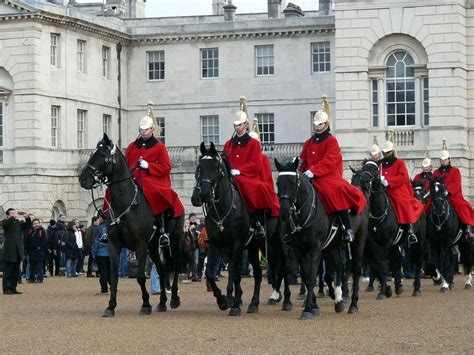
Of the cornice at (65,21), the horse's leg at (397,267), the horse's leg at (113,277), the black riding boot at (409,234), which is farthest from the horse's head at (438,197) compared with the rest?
the cornice at (65,21)

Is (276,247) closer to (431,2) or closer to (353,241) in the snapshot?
(353,241)

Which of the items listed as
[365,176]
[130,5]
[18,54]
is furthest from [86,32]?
[365,176]

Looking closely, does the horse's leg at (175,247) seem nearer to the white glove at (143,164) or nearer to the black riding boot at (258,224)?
the white glove at (143,164)

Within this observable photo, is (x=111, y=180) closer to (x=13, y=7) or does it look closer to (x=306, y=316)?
(x=306, y=316)

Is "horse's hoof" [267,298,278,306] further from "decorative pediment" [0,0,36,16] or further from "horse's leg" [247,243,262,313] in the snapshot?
"decorative pediment" [0,0,36,16]

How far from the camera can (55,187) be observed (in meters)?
63.9

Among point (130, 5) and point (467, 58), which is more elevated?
point (130, 5)

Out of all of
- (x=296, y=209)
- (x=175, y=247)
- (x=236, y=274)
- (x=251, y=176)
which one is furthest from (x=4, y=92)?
(x=296, y=209)

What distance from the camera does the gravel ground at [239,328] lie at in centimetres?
1825

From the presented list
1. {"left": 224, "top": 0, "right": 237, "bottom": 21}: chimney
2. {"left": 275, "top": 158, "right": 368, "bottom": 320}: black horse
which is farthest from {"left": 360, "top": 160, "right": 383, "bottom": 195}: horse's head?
{"left": 224, "top": 0, "right": 237, "bottom": 21}: chimney

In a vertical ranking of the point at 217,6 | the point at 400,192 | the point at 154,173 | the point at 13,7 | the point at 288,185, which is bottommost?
the point at 400,192

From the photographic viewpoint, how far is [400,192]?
95.7 feet

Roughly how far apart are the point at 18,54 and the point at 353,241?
130ft

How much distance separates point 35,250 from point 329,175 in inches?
741
